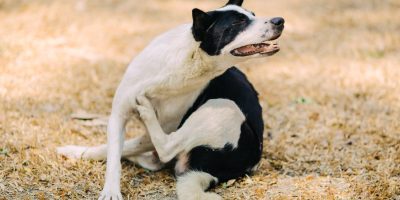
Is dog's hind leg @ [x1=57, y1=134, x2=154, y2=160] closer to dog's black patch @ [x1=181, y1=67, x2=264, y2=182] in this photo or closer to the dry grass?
the dry grass

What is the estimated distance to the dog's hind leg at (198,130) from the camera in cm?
385

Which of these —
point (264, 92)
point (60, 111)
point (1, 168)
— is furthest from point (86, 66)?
point (1, 168)

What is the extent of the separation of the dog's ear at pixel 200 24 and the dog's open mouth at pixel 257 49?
0.76 ft

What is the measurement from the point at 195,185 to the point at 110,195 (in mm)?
549

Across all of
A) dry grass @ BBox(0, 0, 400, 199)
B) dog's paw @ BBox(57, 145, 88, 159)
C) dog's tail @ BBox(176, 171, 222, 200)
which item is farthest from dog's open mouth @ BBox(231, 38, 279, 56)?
dog's paw @ BBox(57, 145, 88, 159)

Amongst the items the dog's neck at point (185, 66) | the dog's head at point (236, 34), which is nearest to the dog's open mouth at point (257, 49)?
the dog's head at point (236, 34)

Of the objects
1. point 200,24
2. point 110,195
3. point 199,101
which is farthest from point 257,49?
point 110,195

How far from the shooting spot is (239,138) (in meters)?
3.89

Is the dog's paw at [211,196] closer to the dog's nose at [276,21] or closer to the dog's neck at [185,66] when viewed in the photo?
the dog's neck at [185,66]

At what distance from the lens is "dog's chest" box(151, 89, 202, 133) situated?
13.1 ft

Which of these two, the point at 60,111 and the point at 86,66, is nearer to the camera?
the point at 60,111

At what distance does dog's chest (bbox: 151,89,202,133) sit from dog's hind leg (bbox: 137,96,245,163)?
12cm

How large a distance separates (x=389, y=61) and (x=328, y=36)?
4.03ft

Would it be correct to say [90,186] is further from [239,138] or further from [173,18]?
[173,18]
